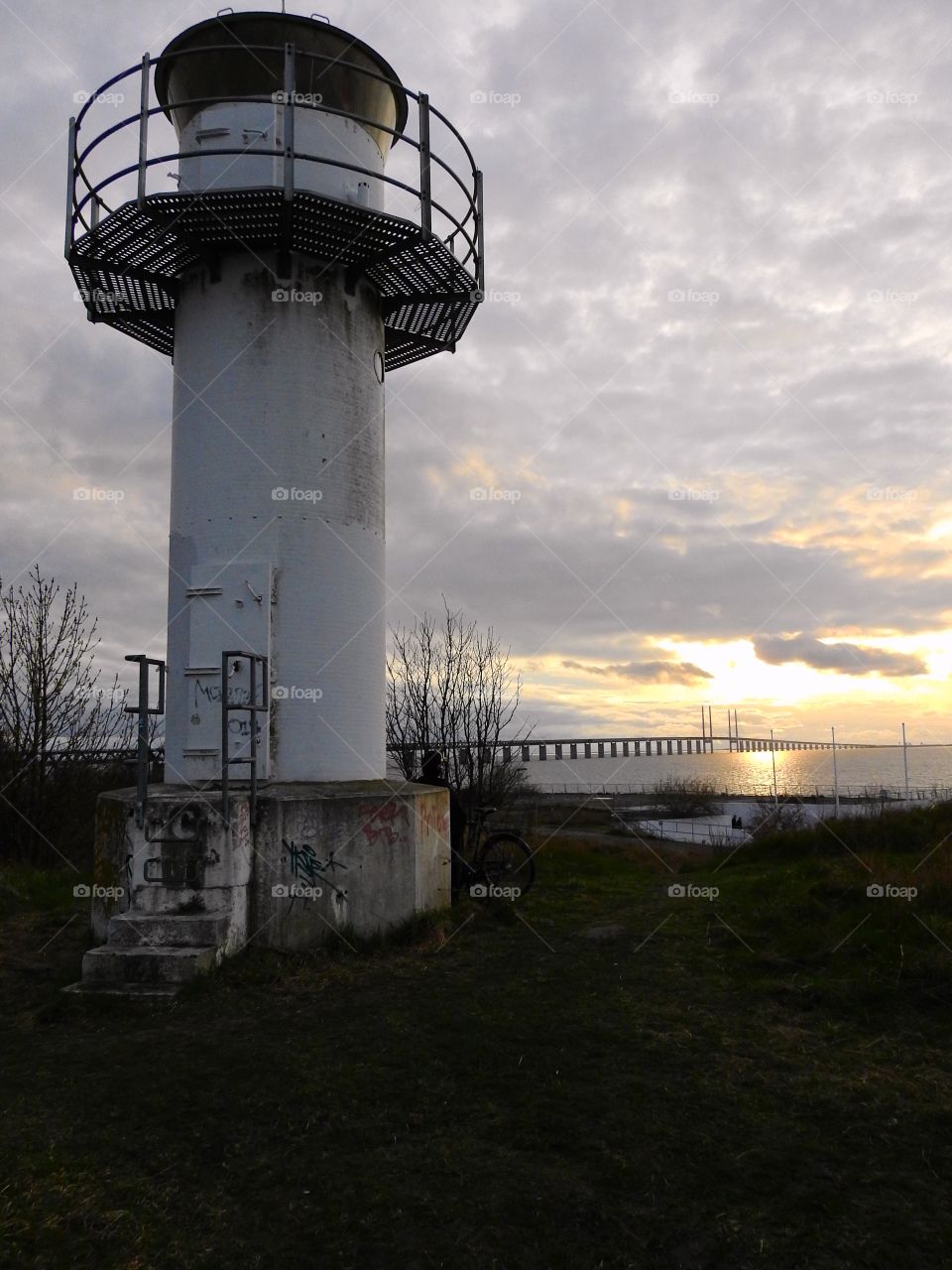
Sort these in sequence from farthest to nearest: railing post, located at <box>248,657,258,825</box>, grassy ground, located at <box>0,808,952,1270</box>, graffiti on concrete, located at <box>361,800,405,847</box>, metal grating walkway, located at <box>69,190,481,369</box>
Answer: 1. metal grating walkway, located at <box>69,190,481,369</box>
2. graffiti on concrete, located at <box>361,800,405,847</box>
3. railing post, located at <box>248,657,258,825</box>
4. grassy ground, located at <box>0,808,952,1270</box>

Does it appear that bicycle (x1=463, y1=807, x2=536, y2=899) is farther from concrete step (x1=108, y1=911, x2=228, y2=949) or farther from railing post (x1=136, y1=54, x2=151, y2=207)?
railing post (x1=136, y1=54, x2=151, y2=207)

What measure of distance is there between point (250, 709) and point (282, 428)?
11.3 feet

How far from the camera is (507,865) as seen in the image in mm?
13344

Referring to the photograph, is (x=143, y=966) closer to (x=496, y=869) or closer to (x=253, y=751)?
(x=253, y=751)

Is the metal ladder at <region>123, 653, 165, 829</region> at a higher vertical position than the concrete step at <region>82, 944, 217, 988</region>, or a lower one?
higher

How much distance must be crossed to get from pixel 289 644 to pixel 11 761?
33.8ft

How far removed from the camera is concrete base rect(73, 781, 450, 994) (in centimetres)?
838

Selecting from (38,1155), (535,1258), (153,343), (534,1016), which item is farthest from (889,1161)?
(153,343)

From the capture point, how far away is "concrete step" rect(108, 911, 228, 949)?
27.5ft

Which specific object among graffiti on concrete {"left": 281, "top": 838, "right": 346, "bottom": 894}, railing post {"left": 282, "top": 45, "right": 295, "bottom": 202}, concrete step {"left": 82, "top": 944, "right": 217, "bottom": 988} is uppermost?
railing post {"left": 282, "top": 45, "right": 295, "bottom": 202}

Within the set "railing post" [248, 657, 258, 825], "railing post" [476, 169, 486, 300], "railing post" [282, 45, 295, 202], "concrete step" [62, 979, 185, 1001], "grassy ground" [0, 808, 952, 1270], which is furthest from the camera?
"railing post" [476, 169, 486, 300]

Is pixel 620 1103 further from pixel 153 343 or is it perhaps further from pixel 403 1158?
pixel 153 343

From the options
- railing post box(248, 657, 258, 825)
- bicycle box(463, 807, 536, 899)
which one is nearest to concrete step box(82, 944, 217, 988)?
railing post box(248, 657, 258, 825)

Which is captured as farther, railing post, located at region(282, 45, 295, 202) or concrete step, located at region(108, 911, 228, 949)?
railing post, located at region(282, 45, 295, 202)
